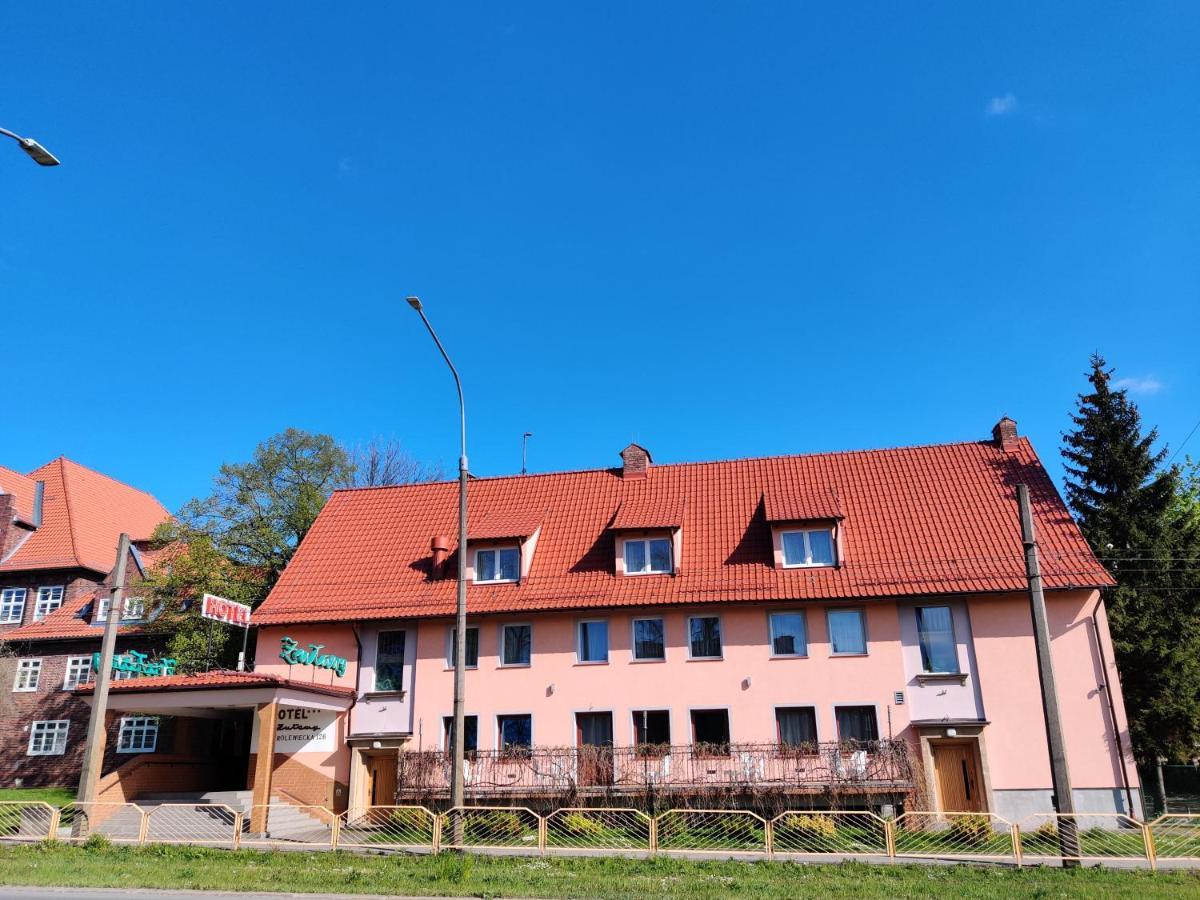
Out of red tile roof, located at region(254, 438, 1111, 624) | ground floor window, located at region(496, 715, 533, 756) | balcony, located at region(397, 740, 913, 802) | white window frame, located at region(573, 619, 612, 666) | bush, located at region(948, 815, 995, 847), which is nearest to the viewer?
bush, located at region(948, 815, 995, 847)

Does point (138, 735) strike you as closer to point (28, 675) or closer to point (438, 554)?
point (28, 675)

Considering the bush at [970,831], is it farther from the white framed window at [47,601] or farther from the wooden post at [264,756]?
the white framed window at [47,601]

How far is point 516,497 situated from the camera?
29938mm

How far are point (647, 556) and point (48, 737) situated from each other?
2379 centimetres

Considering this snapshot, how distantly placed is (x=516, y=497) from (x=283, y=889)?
17.1 metres

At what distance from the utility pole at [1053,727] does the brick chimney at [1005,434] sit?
41.3 ft

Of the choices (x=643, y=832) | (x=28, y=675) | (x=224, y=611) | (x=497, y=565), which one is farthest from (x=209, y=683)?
(x=28, y=675)

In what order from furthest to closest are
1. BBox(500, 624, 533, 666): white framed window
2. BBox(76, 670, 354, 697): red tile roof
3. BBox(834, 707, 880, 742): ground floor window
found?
BBox(500, 624, 533, 666): white framed window
BBox(834, 707, 880, 742): ground floor window
BBox(76, 670, 354, 697): red tile roof

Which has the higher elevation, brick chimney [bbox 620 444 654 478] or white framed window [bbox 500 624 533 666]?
brick chimney [bbox 620 444 654 478]

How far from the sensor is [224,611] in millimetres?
24438

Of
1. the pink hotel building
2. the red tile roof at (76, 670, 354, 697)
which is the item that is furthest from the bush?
the red tile roof at (76, 670, 354, 697)

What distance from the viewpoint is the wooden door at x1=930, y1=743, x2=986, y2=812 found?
22.1 m

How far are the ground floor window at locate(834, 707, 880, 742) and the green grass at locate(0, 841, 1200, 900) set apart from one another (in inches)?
301

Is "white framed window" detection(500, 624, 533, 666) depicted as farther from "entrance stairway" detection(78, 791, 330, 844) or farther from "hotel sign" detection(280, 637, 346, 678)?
"entrance stairway" detection(78, 791, 330, 844)
